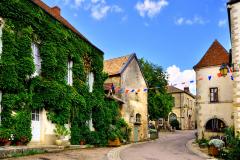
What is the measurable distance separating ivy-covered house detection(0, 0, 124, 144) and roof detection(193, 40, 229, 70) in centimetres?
1019

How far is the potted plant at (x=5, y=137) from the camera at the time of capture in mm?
13269

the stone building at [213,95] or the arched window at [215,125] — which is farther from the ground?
the stone building at [213,95]

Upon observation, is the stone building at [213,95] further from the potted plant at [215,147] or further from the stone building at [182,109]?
the stone building at [182,109]

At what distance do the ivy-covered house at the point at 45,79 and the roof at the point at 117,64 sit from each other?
5586mm

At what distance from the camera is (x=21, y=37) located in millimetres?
15109

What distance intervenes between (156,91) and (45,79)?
97.0 ft

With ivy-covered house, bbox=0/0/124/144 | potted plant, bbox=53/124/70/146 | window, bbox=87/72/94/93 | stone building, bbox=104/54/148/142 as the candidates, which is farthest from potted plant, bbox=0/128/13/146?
stone building, bbox=104/54/148/142

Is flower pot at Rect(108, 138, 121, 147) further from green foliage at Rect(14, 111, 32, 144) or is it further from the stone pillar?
green foliage at Rect(14, 111, 32, 144)

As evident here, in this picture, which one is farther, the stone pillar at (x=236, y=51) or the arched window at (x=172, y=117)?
the arched window at (x=172, y=117)

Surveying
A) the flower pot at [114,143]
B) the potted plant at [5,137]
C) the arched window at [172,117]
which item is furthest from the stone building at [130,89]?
the arched window at [172,117]

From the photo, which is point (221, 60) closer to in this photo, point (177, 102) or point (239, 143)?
point (239, 143)

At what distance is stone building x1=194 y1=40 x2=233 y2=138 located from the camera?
2602cm

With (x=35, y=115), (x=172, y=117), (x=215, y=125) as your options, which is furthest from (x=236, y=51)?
(x=172, y=117)

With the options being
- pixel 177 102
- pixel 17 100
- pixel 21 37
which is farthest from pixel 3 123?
pixel 177 102
